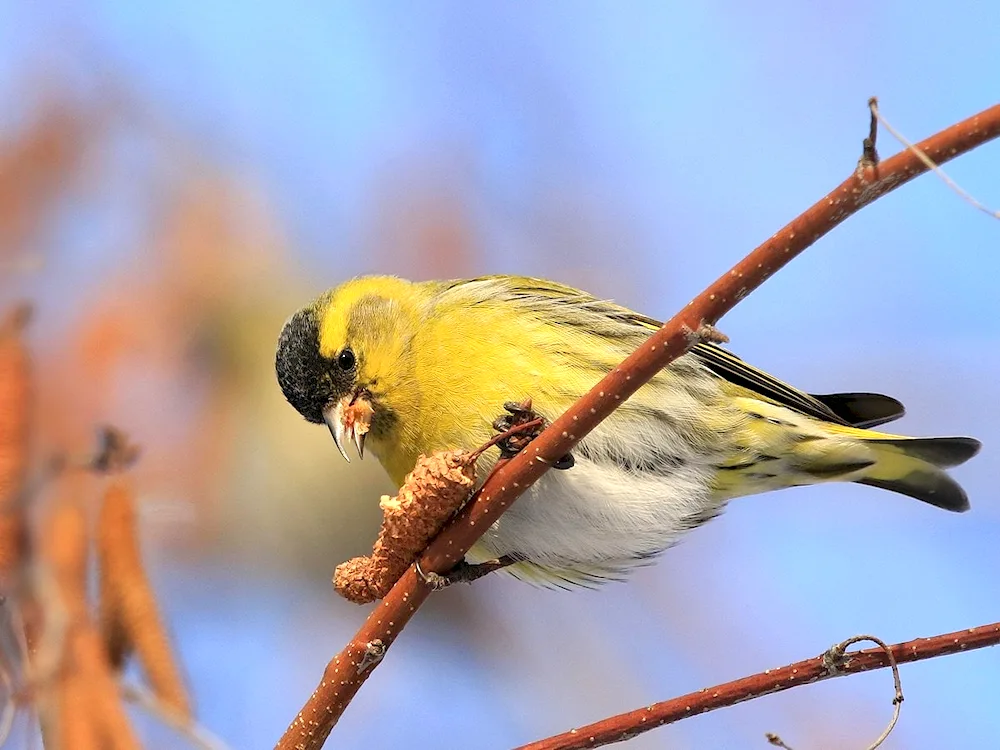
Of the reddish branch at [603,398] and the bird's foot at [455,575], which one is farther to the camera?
the bird's foot at [455,575]

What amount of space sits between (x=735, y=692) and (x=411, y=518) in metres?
0.48

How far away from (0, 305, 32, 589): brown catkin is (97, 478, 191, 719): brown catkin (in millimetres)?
210

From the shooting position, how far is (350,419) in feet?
7.49

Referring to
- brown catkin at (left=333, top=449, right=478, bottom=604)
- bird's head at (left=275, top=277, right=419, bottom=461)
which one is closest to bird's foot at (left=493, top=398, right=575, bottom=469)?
brown catkin at (left=333, top=449, right=478, bottom=604)

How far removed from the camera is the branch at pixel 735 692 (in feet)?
4.07

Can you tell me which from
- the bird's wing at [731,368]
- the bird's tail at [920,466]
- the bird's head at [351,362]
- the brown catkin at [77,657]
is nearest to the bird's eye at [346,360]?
the bird's head at [351,362]

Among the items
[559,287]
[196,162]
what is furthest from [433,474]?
[196,162]

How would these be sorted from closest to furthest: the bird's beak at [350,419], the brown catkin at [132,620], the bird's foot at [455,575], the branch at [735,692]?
the branch at [735,692], the bird's foot at [455,575], the brown catkin at [132,620], the bird's beak at [350,419]

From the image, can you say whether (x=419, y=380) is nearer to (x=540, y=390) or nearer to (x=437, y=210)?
(x=540, y=390)

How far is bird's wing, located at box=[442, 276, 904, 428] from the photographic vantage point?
89.1 inches

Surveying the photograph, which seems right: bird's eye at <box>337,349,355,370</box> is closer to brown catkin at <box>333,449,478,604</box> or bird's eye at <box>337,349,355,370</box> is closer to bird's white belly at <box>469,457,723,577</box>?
bird's white belly at <box>469,457,723,577</box>

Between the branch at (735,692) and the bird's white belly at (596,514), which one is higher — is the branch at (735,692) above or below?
below

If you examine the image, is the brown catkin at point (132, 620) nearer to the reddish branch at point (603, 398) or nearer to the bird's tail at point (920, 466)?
the reddish branch at point (603, 398)

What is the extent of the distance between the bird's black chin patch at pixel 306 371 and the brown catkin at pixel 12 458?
0.59 metres
